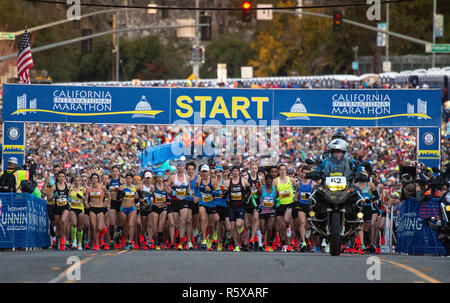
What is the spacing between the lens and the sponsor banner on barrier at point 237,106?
26891 mm

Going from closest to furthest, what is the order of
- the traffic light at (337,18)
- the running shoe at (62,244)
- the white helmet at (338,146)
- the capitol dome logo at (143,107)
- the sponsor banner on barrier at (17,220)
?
the white helmet at (338,146) < the sponsor banner on barrier at (17,220) < the running shoe at (62,244) < the capitol dome logo at (143,107) < the traffic light at (337,18)

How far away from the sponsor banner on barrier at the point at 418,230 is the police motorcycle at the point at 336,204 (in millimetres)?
3495

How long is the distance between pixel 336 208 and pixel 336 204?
6 cm

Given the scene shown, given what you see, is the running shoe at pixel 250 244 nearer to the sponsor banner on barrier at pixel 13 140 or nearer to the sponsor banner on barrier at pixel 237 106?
the sponsor banner on barrier at pixel 237 106

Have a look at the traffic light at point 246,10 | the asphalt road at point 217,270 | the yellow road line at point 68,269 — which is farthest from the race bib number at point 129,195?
the traffic light at point 246,10

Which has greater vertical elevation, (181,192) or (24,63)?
(24,63)

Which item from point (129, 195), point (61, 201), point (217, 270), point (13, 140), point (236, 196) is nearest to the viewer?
point (217, 270)

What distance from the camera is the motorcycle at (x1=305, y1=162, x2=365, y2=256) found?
15602mm

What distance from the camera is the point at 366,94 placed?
27.2 m

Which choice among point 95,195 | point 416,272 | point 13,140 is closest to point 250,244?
point 95,195

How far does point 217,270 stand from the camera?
40.7ft

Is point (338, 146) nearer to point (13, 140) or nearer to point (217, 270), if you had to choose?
point (217, 270)

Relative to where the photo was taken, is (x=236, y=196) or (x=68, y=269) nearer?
(x=68, y=269)
